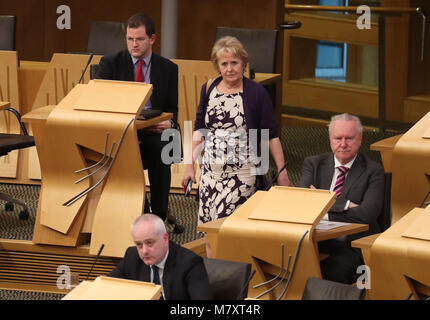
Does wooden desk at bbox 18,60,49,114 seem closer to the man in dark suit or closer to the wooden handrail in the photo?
the man in dark suit

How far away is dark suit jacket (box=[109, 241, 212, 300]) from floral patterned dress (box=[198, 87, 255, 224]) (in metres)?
1.13

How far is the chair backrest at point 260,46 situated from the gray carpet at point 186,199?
781mm

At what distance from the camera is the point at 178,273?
4027 millimetres

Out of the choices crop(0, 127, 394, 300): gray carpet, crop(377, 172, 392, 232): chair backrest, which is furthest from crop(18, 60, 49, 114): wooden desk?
crop(377, 172, 392, 232): chair backrest

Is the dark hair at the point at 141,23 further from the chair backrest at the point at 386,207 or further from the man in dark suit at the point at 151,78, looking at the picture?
the chair backrest at the point at 386,207

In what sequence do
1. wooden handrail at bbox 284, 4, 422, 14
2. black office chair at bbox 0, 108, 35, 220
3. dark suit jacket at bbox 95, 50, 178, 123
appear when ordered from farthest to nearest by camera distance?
wooden handrail at bbox 284, 4, 422, 14, black office chair at bbox 0, 108, 35, 220, dark suit jacket at bbox 95, 50, 178, 123

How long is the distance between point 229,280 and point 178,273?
0.68 feet

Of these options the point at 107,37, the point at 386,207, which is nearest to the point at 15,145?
the point at 107,37

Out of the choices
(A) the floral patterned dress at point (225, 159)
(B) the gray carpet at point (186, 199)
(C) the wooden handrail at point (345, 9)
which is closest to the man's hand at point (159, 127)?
(A) the floral patterned dress at point (225, 159)

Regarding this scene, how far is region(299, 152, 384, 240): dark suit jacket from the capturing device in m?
4.77

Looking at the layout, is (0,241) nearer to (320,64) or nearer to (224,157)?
(224,157)

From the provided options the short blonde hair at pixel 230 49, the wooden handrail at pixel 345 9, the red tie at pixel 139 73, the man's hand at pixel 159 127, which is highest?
the wooden handrail at pixel 345 9

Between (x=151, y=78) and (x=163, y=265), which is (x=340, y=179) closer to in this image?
(x=163, y=265)

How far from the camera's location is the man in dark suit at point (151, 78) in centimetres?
568
